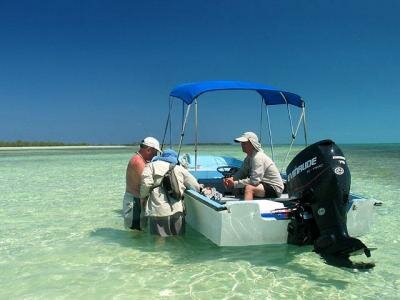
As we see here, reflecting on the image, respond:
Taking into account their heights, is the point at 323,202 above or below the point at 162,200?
above

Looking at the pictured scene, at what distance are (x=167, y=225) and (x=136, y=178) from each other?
903 millimetres

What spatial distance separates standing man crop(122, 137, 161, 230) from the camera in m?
6.47

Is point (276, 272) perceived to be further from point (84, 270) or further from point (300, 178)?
point (84, 270)

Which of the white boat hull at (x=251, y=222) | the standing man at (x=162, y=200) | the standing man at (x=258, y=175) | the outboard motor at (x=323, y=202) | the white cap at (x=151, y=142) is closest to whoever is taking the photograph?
the outboard motor at (x=323, y=202)

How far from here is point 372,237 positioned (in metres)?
6.60

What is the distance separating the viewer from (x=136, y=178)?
6465mm

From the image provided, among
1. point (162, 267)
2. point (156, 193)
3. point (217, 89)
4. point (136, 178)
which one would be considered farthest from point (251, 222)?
point (217, 89)

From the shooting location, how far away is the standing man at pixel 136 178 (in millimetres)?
6473

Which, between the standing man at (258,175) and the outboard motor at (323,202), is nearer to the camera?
the outboard motor at (323,202)

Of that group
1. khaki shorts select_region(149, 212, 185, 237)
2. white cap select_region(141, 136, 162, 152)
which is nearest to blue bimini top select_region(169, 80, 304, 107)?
white cap select_region(141, 136, 162, 152)

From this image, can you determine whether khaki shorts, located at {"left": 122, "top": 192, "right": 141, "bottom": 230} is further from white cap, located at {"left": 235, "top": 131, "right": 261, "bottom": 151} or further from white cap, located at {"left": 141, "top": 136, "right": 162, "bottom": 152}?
white cap, located at {"left": 235, "top": 131, "right": 261, "bottom": 151}

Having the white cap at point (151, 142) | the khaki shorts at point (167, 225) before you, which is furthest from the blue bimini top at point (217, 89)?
the khaki shorts at point (167, 225)

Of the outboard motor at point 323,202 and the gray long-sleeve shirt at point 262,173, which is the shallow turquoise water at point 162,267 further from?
the gray long-sleeve shirt at point 262,173

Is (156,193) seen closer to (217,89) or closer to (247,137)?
(247,137)
